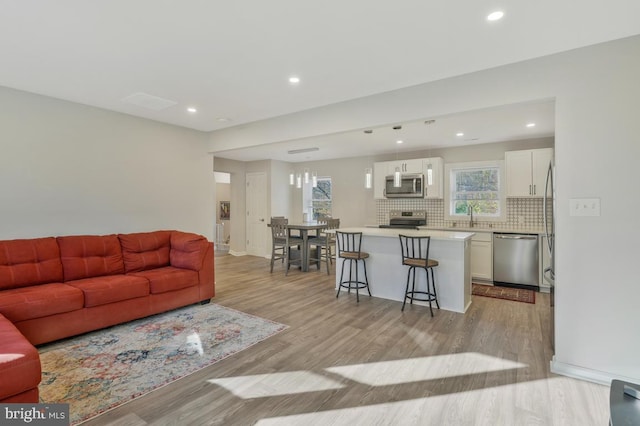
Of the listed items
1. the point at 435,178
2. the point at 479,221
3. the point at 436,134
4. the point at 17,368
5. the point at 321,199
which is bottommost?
the point at 17,368

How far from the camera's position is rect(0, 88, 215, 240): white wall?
11.2 feet

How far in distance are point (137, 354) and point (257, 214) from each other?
17.7ft

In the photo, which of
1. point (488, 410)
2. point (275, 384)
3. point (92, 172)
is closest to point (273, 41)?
point (275, 384)

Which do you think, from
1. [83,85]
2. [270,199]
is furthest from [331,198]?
A: [83,85]

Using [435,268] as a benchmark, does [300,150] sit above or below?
above

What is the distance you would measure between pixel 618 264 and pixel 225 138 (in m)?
4.95

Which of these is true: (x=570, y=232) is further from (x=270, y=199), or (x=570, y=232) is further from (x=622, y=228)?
(x=270, y=199)

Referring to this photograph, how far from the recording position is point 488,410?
6.61 ft

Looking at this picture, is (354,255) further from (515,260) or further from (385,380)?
(515,260)

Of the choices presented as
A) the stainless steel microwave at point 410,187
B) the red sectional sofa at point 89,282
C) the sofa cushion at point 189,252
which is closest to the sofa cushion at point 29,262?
the red sectional sofa at point 89,282

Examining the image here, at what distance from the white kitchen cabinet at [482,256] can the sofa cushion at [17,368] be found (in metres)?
5.46

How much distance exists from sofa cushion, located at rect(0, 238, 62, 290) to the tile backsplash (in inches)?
221

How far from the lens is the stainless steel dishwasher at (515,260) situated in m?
4.85

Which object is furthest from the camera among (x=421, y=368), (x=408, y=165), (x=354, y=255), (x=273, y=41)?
(x=408, y=165)
